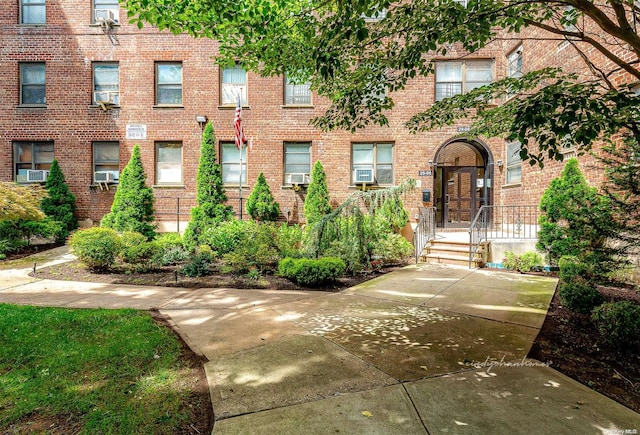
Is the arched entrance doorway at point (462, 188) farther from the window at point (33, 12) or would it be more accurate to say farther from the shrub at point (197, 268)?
the window at point (33, 12)

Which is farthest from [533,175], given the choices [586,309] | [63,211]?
[63,211]

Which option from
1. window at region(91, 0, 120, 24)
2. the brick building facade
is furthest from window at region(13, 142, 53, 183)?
window at region(91, 0, 120, 24)

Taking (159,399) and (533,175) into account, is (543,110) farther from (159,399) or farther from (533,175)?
(533,175)

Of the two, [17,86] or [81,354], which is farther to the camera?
[17,86]

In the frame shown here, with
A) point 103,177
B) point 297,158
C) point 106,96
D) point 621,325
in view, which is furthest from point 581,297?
point 106,96

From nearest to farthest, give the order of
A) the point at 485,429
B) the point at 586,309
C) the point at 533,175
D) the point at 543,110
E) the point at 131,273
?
the point at 485,429 → the point at 543,110 → the point at 586,309 → the point at 131,273 → the point at 533,175

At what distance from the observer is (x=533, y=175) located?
10.4 metres

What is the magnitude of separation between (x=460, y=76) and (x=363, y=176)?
5382 millimetres

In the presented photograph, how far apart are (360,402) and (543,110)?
2907 mm

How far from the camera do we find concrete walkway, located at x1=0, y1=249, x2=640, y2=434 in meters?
2.27

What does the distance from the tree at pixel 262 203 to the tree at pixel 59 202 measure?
6472 millimetres

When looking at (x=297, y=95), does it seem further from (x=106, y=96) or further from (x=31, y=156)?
(x=31, y=156)

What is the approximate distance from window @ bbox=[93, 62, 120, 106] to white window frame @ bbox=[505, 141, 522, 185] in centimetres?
1477

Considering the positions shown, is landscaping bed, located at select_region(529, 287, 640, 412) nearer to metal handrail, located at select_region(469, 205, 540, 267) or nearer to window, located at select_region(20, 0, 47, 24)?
metal handrail, located at select_region(469, 205, 540, 267)
